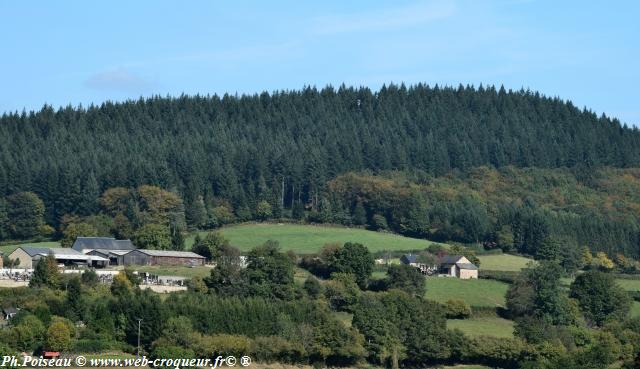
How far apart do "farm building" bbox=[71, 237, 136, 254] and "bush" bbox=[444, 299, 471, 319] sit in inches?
1204

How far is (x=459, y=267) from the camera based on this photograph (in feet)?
419

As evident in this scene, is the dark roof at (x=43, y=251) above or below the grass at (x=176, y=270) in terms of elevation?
above

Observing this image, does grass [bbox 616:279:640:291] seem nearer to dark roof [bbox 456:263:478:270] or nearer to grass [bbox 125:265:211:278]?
dark roof [bbox 456:263:478:270]

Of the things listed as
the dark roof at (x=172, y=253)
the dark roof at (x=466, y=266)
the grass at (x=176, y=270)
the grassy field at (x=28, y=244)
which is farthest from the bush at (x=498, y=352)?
the grassy field at (x=28, y=244)

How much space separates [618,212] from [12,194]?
63919 mm

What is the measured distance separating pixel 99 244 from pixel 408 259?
25824 millimetres

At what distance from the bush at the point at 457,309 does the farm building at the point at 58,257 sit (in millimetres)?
29314

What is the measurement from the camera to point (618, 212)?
168m

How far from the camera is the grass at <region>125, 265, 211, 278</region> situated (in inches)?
4599

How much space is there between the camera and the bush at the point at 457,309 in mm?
110000

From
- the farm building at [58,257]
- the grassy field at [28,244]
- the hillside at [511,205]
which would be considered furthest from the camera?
the hillside at [511,205]

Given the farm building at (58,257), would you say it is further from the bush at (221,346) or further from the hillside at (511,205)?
the hillside at (511,205)

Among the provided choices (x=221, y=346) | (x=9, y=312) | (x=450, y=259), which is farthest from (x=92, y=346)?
(x=450, y=259)

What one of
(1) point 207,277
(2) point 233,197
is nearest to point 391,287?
(1) point 207,277
